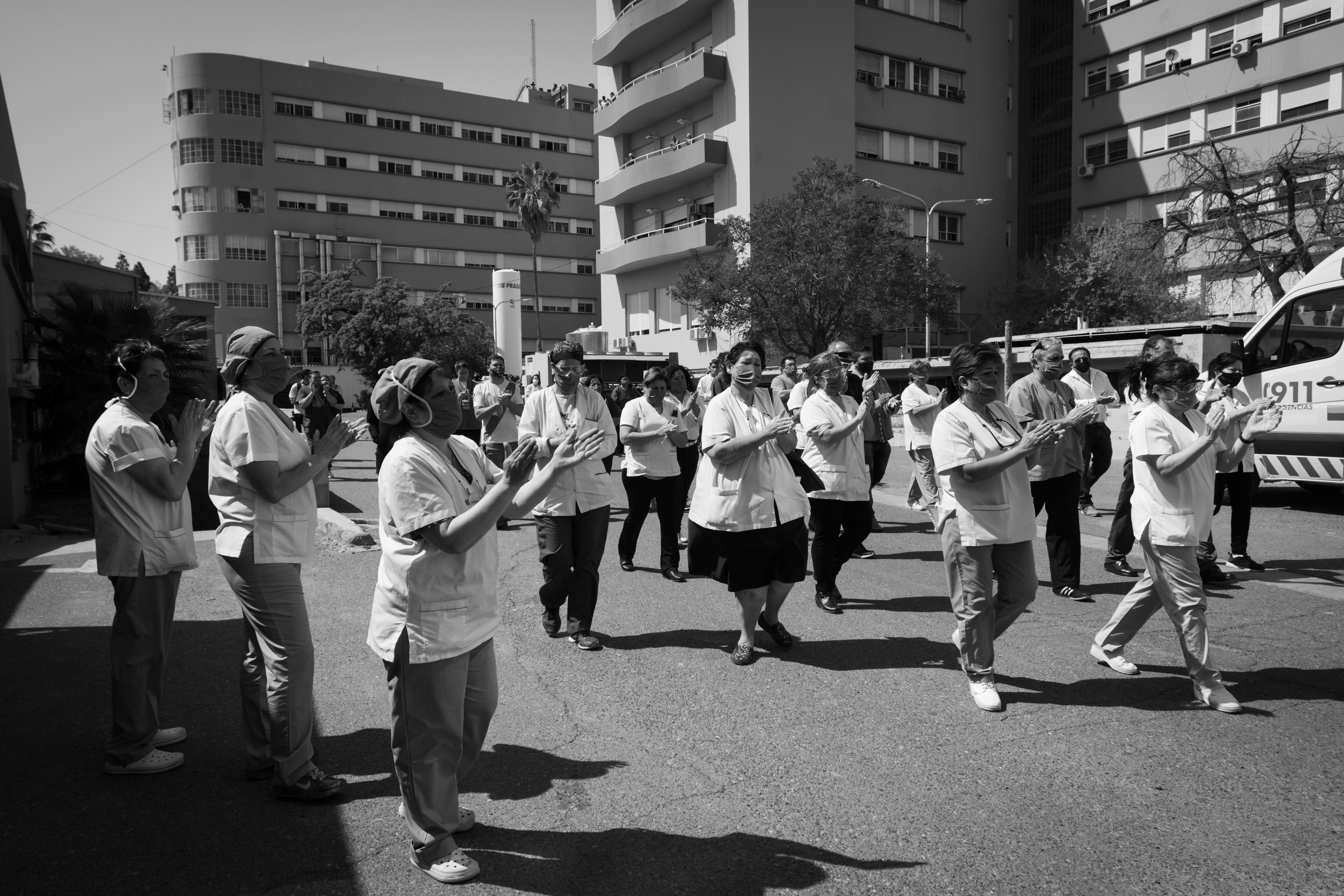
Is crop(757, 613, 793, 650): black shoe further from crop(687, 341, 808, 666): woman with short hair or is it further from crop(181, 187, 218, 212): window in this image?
crop(181, 187, 218, 212): window

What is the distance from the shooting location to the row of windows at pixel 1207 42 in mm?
34531

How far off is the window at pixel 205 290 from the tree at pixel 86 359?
48816 mm

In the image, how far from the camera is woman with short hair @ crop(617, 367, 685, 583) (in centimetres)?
827

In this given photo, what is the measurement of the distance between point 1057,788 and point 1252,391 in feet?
31.6

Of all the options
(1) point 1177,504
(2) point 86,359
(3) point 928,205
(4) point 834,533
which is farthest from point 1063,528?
(3) point 928,205

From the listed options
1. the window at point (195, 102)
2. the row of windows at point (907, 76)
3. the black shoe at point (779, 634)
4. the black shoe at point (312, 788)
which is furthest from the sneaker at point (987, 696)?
the window at point (195, 102)

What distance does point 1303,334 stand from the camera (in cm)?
1098

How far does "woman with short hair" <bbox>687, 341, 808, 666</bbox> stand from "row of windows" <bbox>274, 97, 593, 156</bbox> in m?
63.6

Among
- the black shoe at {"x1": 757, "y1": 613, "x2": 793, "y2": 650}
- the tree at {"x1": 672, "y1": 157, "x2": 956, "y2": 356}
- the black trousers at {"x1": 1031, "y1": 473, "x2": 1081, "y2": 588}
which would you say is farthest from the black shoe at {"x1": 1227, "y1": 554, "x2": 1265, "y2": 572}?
the tree at {"x1": 672, "y1": 157, "x2": 956, "y2": 356}

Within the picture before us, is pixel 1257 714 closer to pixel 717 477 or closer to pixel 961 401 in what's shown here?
pixel 961 401

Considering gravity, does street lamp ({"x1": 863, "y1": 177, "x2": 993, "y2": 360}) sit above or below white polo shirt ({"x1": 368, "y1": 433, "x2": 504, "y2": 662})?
above

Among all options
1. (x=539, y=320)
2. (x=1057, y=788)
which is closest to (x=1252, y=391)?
(x=1057, y=788)

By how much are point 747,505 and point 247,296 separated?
61722mm

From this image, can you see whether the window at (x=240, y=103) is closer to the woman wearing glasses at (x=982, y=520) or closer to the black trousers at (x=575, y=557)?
the black trousers at (x=575, y=557)
